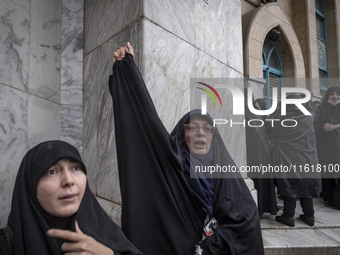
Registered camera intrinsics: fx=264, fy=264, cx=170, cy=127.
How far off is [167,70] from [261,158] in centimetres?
182

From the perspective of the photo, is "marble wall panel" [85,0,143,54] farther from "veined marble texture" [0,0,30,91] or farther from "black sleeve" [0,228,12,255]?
"black sleeve" [0,228,12,255]

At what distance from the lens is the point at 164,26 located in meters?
2.34

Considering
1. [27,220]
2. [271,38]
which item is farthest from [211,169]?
[271,38]

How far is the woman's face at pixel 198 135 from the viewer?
6.06ft

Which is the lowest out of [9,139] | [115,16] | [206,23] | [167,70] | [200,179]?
[200,179]

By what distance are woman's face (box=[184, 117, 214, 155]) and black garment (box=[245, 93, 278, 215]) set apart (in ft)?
5.57

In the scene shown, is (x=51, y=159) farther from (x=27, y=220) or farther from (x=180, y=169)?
(x=180, y=169)

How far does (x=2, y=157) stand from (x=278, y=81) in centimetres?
708

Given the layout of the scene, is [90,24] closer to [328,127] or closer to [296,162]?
[296,162]

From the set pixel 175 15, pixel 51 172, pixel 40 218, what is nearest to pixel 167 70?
pixel 175 15

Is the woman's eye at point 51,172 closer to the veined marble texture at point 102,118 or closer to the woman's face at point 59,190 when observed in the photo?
the woman's face at point 59,190

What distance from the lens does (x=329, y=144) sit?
412cm

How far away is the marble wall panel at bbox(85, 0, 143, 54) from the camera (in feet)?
7.41

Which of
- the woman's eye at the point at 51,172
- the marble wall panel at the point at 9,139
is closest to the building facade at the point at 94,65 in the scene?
the marble wall panel at the point at 9,139
